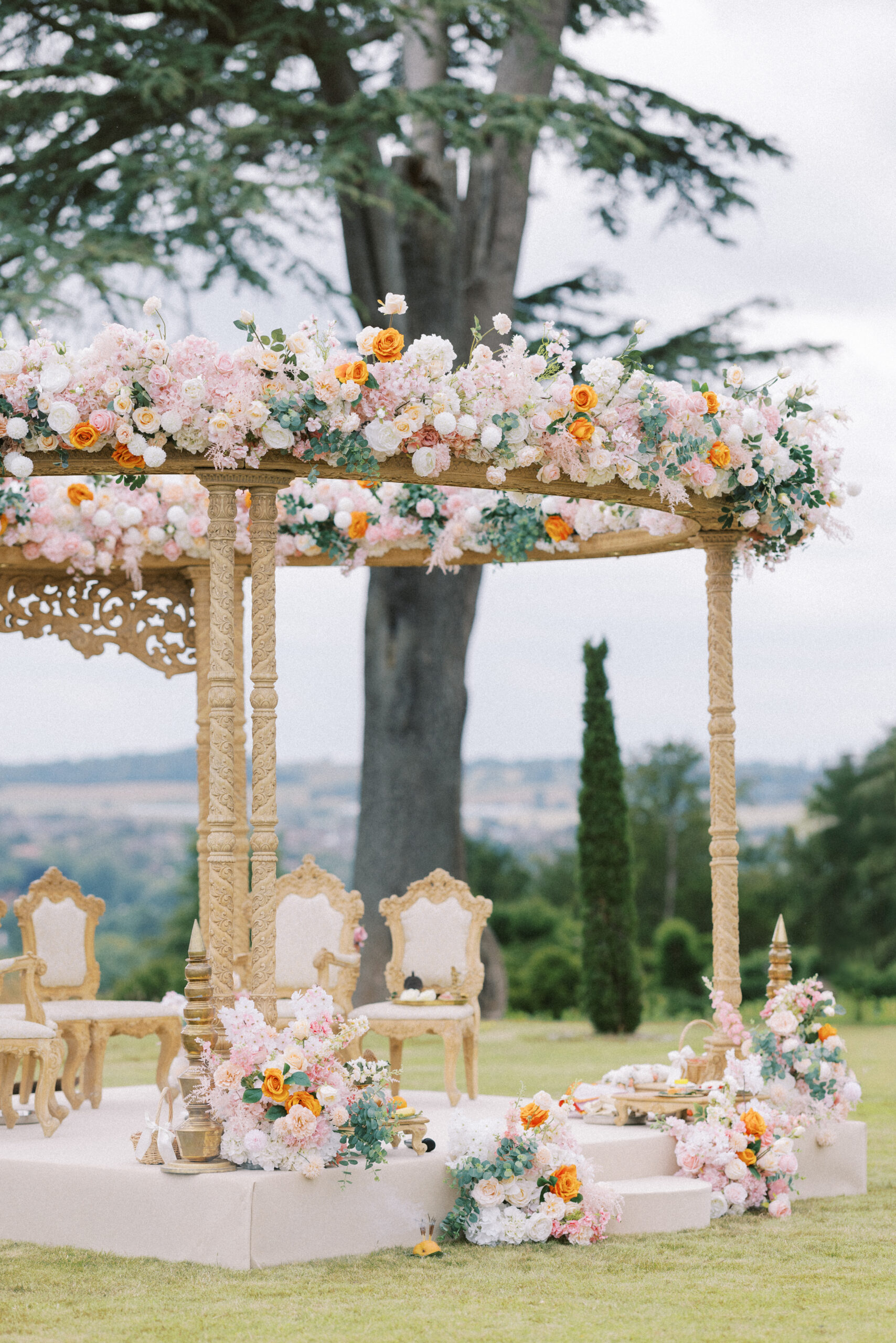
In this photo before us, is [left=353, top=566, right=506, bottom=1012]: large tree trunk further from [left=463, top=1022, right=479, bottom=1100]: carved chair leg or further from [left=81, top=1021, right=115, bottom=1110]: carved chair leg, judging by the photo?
[left=81, top=1021, right=115, bottom=1110]: carved chair leg

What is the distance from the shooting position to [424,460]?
5574mm

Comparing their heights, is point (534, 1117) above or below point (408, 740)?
below

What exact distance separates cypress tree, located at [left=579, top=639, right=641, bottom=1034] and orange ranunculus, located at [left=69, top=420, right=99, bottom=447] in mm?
8927

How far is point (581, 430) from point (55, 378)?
5.97ft

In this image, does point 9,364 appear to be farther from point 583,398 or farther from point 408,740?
point 408,740

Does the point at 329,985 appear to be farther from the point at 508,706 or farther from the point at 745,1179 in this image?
the point at 508,706

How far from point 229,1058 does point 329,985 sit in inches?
88.2

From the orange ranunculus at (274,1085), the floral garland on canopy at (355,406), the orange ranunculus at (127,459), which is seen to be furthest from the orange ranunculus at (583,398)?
the orange ranunculus at (274,1085)

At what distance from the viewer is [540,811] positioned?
28.5 metres

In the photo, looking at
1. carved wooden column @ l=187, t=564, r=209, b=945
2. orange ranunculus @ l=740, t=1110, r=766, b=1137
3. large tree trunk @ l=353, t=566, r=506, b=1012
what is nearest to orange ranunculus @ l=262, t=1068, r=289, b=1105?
orange ranunculus @ l=740, t=1110, r=766, b=1137

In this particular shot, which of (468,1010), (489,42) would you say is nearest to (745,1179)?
(468,1010)

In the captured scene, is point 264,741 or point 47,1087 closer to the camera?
point 264,741

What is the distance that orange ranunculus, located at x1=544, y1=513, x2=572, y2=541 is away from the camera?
286 inches

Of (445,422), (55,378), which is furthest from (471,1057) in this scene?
(55,378)
